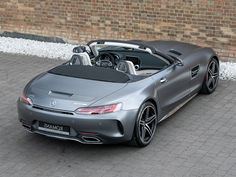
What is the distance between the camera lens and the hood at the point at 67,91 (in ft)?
24.1

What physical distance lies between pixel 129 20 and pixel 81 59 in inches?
176

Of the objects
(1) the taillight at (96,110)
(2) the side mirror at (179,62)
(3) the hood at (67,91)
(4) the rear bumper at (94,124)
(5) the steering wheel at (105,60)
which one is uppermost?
(5) the steering wheel at (105,60)

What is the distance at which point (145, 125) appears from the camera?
771 cm

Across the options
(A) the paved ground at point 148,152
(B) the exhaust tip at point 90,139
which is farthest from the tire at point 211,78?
(B) the exhaust tip at point 90,139

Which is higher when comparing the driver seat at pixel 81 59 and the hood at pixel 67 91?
the driver seat at pixel 81 59

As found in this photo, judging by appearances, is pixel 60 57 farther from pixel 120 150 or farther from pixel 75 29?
pixel 120 150

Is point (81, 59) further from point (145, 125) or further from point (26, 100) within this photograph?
point (145, 125)

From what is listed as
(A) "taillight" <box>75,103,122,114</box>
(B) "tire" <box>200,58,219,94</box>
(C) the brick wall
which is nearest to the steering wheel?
(A) "taillight" <box>75,103,122,114</box>

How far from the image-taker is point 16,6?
45.9 ft

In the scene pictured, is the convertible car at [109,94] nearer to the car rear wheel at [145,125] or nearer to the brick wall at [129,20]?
the car rear wheel at [145,125]

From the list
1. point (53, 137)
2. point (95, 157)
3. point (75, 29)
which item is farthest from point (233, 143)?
point (75, 29)

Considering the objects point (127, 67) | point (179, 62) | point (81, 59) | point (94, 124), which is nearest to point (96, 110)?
point (94, 124)

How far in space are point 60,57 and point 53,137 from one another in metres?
5.29

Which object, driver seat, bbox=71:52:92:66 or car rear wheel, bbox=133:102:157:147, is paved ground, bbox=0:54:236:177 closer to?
car rear wheel, bbox=133:102:157:147
